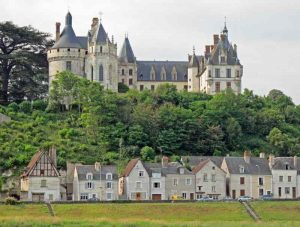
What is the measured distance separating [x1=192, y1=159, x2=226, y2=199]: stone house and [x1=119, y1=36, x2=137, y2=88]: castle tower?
3378 centimetres

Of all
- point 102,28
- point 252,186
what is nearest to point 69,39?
point 102,28

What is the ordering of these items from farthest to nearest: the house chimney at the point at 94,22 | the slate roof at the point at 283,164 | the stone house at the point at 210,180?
the house chimney at the point at 94,22 < the slate roof at the point at 283,164 < the stone house at the point at 210,180

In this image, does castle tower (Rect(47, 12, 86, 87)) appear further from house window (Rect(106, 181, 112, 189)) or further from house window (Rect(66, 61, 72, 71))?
house window (Rect(106, 181, 112, 189))

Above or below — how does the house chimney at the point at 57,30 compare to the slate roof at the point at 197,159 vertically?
above

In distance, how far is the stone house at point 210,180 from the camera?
89.4 meters

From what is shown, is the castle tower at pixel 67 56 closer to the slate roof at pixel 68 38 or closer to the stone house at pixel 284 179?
the slate roof at pixel 68 38

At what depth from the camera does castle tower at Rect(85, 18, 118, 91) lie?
114 m

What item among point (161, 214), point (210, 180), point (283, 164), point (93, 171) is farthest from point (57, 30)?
point (161, 214)

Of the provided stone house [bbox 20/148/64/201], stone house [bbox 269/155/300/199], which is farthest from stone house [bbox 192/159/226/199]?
stone house [bbox 20/148/64/201]

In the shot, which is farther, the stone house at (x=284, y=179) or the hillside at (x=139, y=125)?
the hillside at (x=139, y=125)

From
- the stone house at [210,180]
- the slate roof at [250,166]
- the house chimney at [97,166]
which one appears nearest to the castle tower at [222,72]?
the slate roof at [250,166]

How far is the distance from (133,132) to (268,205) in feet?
85.8

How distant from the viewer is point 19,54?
114 meters

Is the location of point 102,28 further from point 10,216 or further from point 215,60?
point 10,216
